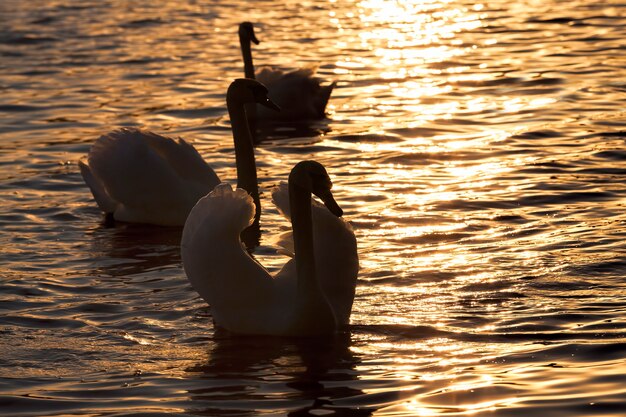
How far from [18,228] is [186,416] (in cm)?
508

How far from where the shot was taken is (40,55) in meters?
21.7

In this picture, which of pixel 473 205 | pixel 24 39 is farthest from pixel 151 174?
pixel 24 39

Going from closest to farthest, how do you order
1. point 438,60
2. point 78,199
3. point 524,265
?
1. point 524,265
2. point 78,199
3. point 438,60

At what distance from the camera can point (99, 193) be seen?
1288cm

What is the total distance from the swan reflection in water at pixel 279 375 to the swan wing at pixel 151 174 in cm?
327

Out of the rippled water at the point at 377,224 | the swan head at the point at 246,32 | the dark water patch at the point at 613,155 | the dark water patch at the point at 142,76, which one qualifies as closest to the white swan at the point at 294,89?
the swan head at the point at 246,32

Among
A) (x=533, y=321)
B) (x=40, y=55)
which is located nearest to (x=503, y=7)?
(x=40, y=55)

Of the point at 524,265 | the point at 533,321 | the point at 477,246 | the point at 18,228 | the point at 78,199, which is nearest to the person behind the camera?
the point at 533,321

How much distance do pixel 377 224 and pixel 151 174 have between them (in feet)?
7.06

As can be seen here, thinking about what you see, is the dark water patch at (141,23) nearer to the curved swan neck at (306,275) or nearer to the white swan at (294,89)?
the white swan at (294,89)

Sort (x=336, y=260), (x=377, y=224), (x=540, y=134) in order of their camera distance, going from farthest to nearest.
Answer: (x=540, y=134)
(x=377, y=224)
(x=336, y=260)

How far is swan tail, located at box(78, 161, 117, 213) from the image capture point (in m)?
12.9

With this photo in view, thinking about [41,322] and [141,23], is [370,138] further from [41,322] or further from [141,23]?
[141,23]

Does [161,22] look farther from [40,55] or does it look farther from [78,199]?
[78,199]
